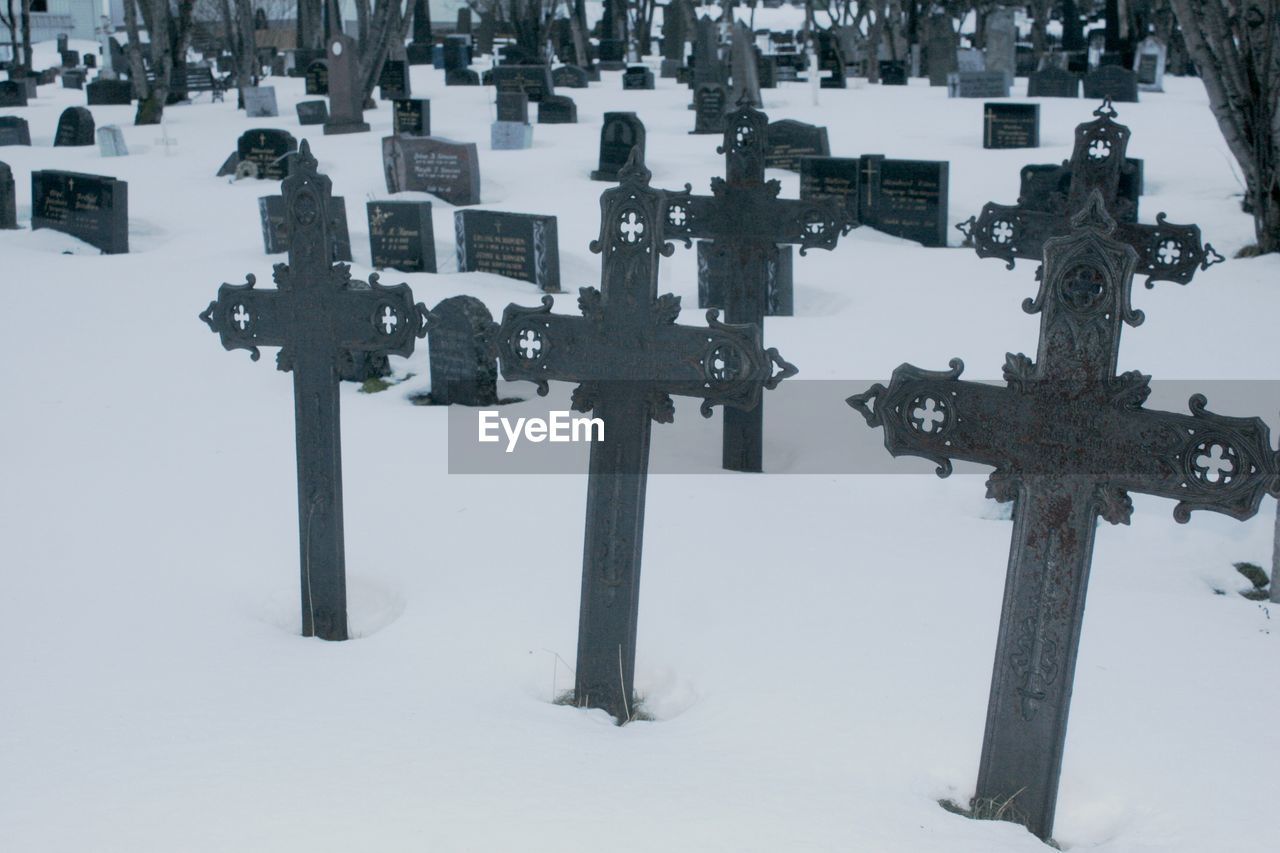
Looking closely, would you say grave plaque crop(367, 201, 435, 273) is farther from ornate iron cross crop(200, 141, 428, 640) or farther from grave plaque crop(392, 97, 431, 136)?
grave plaque crop(392, 97, 431, 136)

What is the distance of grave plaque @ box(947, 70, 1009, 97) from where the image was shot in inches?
865

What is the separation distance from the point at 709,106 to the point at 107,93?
12.9 m

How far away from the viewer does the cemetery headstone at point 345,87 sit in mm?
18578

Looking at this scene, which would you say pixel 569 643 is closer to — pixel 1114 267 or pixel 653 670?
pixel 653 670

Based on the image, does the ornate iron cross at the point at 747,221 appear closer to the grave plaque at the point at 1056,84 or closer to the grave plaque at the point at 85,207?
the grave plaque at the point at 85,207

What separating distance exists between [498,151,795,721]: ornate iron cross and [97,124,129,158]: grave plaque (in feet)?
50.0

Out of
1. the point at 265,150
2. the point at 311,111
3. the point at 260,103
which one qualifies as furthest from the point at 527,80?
the point at 265,150

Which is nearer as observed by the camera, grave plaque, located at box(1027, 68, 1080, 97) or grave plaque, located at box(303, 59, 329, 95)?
grave plaque, located at box(1027, 68, 1080, 97)

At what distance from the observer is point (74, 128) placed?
1841 centimetres

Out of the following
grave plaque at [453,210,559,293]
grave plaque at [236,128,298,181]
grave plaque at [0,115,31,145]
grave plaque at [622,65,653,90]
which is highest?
grave plaque at [622,65,653,90]

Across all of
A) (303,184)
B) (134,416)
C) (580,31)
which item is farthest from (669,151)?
(580,31)

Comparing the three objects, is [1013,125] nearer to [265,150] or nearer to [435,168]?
[435,168]

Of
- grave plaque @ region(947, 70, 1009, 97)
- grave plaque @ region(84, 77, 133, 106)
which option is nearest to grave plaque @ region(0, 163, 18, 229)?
grave plaque @ region(84, 77, 133, 106)

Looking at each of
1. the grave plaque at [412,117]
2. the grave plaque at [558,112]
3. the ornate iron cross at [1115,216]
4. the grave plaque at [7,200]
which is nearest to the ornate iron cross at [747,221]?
the ornate iron cross at [1115,216]
